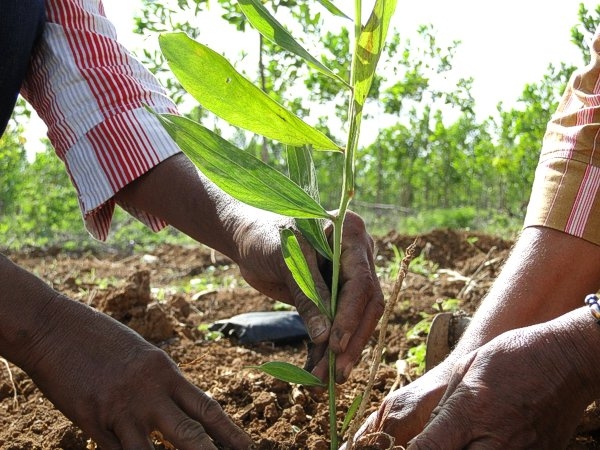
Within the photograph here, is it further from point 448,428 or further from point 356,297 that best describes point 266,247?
point 448,428

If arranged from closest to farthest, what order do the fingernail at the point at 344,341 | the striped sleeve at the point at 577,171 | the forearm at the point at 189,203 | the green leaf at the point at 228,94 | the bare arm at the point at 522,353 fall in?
the green leaf at the point at 228,94 < the bare arm at the point at 522,353 < the fingernail at the point at 344,341 < the forearm at the point at 189,203 < the striped sleeve at the point at 577,171

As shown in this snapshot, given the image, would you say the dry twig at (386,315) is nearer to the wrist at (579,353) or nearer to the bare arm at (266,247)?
the bare arm at (266,247)

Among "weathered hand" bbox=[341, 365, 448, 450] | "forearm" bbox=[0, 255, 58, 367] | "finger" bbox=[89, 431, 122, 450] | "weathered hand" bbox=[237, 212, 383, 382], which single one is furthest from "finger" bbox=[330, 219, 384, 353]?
"forearm" bbox=[0, 255, 58, 367]

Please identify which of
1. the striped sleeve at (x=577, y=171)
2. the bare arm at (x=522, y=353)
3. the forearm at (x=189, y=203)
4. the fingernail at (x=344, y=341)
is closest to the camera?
the bare arm at (x=522, y=353)

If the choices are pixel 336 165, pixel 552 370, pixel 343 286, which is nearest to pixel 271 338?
pixel 343 286

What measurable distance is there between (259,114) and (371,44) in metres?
0.19

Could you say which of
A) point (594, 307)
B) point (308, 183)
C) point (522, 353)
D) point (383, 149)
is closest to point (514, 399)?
point (522, 353)

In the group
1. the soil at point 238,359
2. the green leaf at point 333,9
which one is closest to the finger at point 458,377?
the soil at point 238,359

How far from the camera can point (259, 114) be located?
3.54ft

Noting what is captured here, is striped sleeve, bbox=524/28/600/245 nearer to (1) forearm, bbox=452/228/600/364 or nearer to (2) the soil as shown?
(1) forearm, bbox=452/228/600/364

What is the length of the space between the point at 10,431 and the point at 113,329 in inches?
21.7

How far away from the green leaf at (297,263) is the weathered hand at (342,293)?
0.06 m

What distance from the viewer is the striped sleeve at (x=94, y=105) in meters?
1.67

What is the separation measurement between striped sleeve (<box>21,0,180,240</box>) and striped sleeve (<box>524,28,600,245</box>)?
2.81 ft
